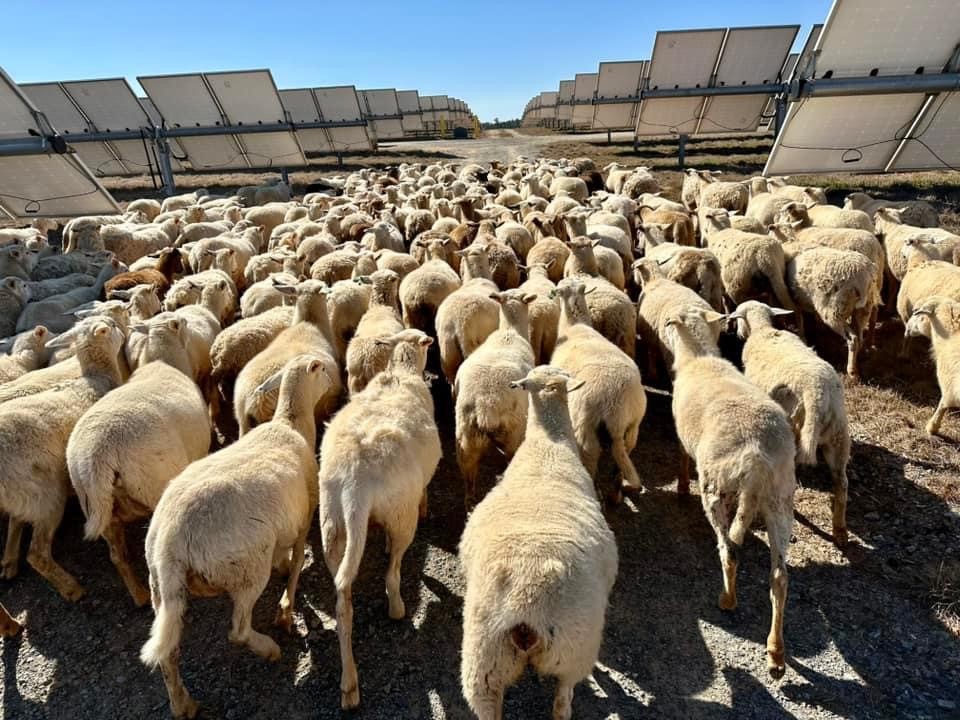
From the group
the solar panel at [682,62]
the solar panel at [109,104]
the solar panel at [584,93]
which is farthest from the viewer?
the solar panel at [584,93]

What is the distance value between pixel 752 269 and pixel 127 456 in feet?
24.2

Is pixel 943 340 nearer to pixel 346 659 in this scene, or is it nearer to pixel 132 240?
pixel 346 659

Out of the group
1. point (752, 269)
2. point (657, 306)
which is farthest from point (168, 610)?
point (752, 269)

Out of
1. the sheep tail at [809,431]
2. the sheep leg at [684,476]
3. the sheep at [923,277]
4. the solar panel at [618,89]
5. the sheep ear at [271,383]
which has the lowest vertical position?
the solar panel at [618,89]

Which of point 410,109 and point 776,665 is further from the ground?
point 776,665

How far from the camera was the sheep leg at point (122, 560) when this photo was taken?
407 centimetres

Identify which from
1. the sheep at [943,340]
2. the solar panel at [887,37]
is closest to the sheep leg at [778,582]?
the sheep at [943,340]

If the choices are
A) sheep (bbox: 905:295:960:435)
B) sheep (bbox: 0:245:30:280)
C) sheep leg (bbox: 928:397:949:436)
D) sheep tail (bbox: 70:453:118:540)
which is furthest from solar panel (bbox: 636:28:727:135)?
sheep tail (bbox: 70:453:118:540)

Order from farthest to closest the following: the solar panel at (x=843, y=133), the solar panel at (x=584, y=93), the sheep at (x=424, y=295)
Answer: the solar panel at (x=584, y=93)
the solar panel at (x=843, y=133)
the sheep at (x=424, y=295)

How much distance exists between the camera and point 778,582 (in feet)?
11.4

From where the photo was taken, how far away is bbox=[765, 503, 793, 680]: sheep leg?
335 centimetres

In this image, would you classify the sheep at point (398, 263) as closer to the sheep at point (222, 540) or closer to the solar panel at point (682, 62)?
the sheep at point (222, 540)

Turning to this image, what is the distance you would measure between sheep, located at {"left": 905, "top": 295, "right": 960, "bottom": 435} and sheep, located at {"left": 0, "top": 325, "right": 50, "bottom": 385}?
9489mm

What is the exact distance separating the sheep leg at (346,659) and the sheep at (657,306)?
4155 millimetres
